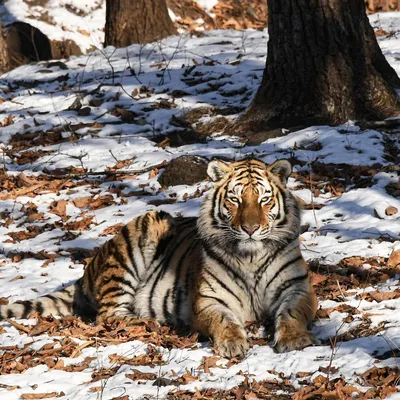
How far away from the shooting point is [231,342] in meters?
5.39

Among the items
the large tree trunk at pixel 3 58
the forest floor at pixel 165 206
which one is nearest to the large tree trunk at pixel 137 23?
the forest floor at pixel 165 206

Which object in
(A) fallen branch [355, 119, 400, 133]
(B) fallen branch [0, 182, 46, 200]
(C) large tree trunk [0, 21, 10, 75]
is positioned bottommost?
(B) fallen branch [0, 182, 46, 200]

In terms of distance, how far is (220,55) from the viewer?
13.5 m

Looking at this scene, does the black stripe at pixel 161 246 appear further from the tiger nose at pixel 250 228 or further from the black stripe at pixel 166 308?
the tiger nose at pixel 250 228

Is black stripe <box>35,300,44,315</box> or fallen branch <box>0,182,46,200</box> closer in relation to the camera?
A: black stripe <box>35,300,44,315</box>

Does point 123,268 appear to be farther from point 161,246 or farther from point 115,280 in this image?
point 161,246

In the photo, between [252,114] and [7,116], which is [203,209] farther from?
[7,116]

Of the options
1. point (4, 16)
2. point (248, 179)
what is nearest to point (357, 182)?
point (248, 179)

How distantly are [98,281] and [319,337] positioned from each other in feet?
6.15

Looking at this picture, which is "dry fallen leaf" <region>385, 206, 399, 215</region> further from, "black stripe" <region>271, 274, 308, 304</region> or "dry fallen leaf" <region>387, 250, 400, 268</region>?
"black stripe" <region>271, 274, 308, 304</region>

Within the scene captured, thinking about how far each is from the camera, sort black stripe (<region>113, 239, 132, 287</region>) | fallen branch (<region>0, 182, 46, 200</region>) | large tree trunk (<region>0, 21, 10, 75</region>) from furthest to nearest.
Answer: large tree trunk (<region>0, 21, 10, 75</region>), fallen branch (<region>0, 182, 46, 200</region>), black stripe (<region>113, 239, 132, 287</region>)

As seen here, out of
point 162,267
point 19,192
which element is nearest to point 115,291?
point 162,267

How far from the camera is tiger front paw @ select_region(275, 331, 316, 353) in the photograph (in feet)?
17.4

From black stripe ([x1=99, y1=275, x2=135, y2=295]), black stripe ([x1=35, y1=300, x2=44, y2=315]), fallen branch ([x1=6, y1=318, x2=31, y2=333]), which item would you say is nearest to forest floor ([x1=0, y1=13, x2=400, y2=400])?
fallen branch ([x1=6, y1=318, x2=31, y2=333])
